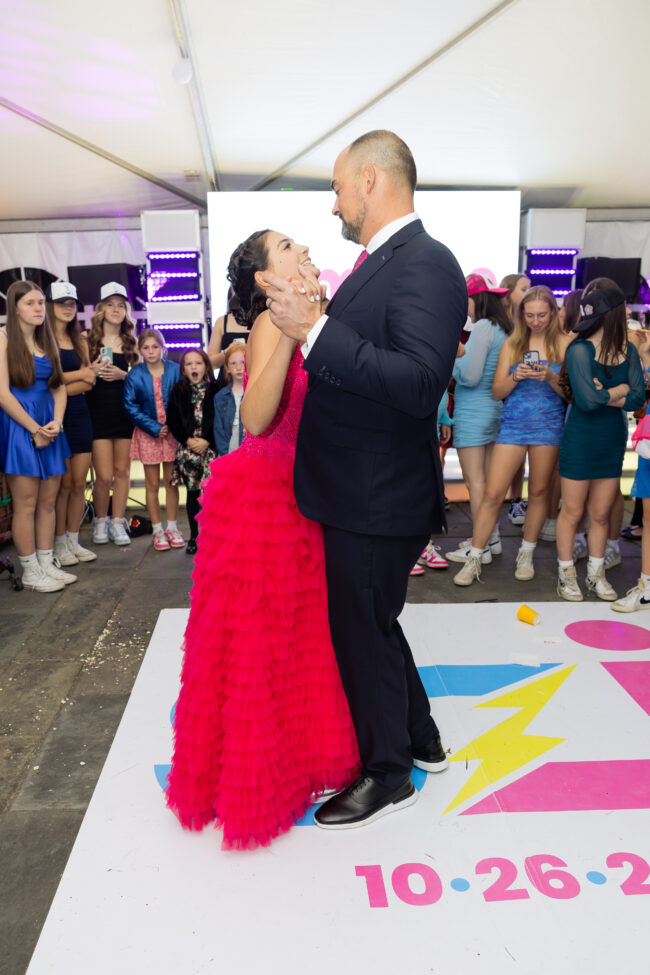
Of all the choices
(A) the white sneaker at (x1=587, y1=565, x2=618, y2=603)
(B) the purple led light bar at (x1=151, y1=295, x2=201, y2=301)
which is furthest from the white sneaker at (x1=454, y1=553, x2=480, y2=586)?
(B) the purple led light bar at (x1=151, y1=295, x2=201, y2=301)

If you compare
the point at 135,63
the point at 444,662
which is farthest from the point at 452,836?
the point at 135,63

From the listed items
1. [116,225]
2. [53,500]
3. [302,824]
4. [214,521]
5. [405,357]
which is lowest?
[302,824]

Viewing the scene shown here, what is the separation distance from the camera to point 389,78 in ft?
18.4

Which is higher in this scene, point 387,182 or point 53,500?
point 387,182

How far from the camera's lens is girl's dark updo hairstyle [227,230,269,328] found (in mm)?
1823

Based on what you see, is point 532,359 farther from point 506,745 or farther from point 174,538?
point 174,538

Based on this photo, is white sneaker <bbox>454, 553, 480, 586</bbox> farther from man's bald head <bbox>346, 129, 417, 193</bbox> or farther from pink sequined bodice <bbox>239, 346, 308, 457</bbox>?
man's bald head <bbox>346, 129, 417, 193</bbox>

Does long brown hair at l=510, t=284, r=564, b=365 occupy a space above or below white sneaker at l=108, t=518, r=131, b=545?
above

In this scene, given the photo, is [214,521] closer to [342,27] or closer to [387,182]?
[387,182]

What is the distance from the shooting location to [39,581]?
3.88 metres

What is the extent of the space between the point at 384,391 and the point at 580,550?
3275 millimetres

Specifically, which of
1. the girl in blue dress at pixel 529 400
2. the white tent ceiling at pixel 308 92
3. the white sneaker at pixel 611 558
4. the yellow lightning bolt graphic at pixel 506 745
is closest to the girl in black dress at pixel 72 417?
the white tent ceiling at pixel 308 92

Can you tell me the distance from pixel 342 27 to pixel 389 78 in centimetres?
93

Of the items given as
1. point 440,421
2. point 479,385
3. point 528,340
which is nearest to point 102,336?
point 440,421
